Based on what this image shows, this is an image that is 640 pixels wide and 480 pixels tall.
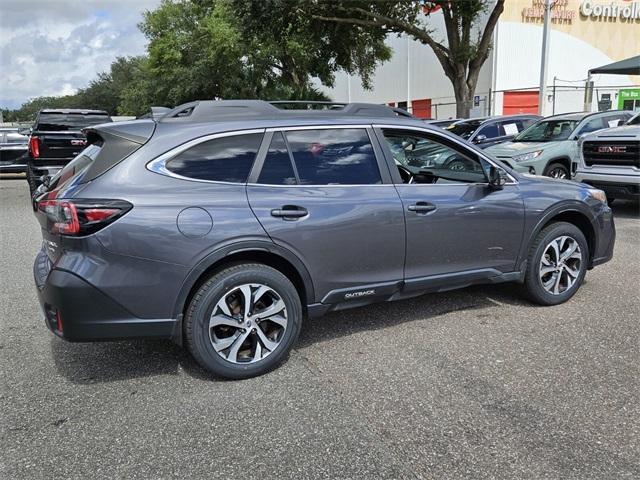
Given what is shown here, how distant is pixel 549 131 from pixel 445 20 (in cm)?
1052

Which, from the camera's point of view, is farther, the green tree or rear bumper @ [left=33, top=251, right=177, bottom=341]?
the green tree

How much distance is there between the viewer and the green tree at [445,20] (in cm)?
1891

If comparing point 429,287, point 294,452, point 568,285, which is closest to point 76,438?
point 294,452

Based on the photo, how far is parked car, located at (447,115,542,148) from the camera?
13.7 meters

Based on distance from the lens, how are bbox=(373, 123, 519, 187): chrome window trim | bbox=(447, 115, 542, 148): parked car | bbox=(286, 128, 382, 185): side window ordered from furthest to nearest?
bbox=(447, 115, 542, 148): parked car
bbox=(373, 123, 519, 187): chrome window trim
bbox=(286, 128, 382, 185): side window

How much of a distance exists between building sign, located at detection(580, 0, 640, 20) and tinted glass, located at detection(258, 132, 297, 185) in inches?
1600

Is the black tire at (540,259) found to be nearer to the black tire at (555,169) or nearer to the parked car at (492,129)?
the black tire at (555,169)

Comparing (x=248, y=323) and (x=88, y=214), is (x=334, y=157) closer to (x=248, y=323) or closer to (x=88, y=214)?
(x=248, y=323)

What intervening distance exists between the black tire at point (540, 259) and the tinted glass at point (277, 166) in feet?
7.51

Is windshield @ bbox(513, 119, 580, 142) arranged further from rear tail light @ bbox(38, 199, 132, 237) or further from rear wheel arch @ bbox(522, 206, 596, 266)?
rear tail light @ bbox(38, 199, 132, 237)

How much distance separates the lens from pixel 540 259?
15.5 ft

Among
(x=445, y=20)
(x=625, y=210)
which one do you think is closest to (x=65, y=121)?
(x=625, y=210)

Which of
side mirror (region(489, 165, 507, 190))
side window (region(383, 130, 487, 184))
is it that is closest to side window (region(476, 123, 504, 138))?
side window (region(383, 130, 487, 184))

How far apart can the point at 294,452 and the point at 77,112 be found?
10554 millimetres
